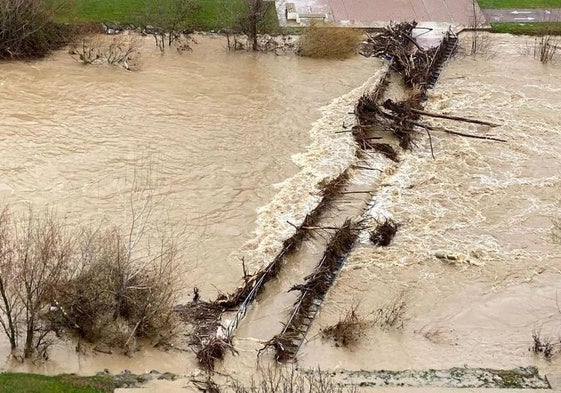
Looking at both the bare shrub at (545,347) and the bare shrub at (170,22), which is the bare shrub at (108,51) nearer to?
the bare shrub at (170,22)

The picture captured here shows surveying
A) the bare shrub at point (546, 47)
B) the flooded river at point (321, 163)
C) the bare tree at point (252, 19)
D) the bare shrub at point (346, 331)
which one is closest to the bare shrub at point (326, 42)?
the flooded river at point (321, 163)

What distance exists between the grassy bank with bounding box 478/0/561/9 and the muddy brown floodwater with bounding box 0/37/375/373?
8.66 metres

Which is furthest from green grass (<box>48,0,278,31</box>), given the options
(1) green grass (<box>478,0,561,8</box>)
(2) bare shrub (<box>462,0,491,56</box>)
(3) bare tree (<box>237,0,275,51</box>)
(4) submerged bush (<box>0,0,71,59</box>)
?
(1) green grass (<box>478,0,561,8</box>)

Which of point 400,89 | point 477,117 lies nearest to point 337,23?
point 400,89

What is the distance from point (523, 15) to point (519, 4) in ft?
4.17

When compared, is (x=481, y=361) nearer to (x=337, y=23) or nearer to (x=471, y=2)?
(x=337, y=23)

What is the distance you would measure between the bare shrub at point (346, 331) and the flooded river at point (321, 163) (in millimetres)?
293

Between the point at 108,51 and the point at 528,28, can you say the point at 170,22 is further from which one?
the point at 528,28

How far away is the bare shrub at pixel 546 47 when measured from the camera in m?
34.1

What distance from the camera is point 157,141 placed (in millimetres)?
27547

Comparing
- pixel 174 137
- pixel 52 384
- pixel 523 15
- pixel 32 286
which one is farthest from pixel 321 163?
pixel 523 15

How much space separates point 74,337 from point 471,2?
27928mm

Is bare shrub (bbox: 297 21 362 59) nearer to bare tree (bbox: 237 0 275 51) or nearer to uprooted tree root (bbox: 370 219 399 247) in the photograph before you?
bare tree (bbox: 237 0 275 51)

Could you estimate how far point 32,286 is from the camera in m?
17.1
